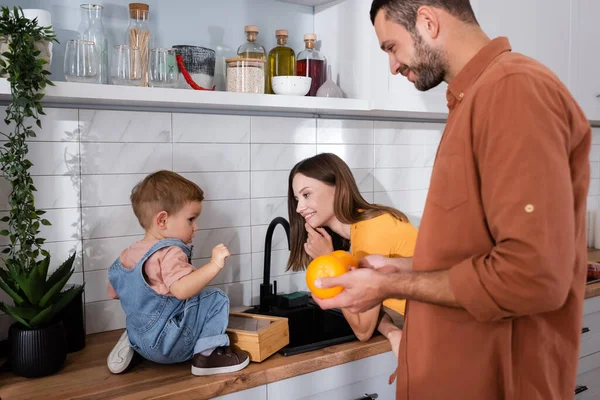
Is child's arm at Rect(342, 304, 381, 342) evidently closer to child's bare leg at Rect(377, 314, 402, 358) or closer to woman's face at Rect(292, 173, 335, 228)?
child's bare leg at Rect(377, 314, 402, 358)

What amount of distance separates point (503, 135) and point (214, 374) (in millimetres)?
973

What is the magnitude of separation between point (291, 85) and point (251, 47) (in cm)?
19

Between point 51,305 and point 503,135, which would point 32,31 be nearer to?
point 51,305

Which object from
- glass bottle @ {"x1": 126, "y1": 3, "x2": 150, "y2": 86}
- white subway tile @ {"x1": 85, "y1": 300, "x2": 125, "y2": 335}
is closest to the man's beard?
glass bottle @ {"x1": 126, "y1": 3, "x2": 150, "y2": 86}

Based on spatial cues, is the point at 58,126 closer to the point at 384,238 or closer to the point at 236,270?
the point at 236,270

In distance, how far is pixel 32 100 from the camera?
1.52 metres

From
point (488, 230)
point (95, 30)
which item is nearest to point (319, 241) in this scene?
point (95, 30)

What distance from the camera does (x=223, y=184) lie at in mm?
2100

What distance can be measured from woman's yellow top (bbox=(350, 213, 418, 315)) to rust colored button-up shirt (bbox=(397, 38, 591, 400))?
0.69 metres

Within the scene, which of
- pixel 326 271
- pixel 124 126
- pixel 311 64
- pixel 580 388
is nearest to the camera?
pixel 326 271

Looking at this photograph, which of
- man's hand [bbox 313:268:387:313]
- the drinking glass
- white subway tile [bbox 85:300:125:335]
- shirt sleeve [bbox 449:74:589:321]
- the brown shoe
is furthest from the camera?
white subway tile [bbox 85:300:125:335]

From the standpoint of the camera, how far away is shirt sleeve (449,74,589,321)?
93 cm

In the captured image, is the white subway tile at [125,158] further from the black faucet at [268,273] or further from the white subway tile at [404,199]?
the white subway tile at [404,199]

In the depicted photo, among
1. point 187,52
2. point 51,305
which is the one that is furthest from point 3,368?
point 187,52
